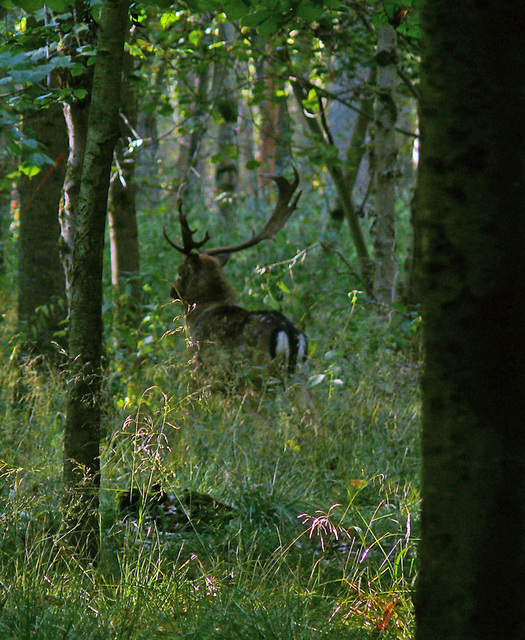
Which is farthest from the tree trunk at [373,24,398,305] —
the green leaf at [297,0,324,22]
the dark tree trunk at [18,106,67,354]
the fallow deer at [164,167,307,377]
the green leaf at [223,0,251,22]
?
the green leaf at [223,0,251,22]

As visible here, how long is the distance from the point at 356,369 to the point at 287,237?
7.17m

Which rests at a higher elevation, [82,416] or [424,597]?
[82,416]

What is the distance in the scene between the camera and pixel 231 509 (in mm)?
3645

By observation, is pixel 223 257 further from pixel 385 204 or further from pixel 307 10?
pixel 307 10

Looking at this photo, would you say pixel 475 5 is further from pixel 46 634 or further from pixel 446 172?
pixel 46 634

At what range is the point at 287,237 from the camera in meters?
13.0

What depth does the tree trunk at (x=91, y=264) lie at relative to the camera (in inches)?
118

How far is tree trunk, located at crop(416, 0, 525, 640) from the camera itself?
1389 mm

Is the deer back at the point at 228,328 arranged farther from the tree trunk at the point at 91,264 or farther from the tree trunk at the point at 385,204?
the tree trunk at the point at 91,264

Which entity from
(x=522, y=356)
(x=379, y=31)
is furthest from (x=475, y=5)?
(x=379, y=31)

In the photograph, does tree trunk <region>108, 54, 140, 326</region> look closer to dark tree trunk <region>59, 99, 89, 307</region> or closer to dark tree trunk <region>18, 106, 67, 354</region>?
dark tree trunk <region>18, 106, 67, 354</region>

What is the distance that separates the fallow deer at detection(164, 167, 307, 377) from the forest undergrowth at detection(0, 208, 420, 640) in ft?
0.88

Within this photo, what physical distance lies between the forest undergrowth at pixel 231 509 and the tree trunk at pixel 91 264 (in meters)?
0.15

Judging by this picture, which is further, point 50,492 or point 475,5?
point 50,492
